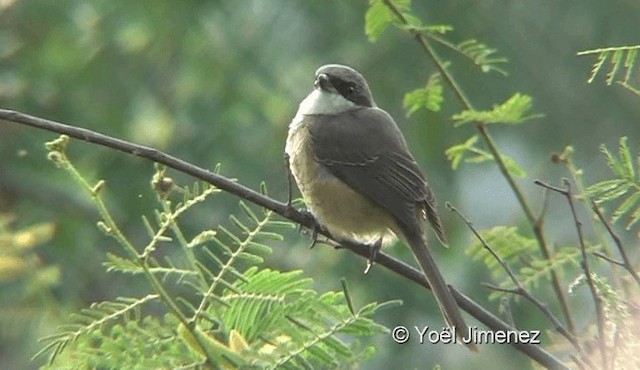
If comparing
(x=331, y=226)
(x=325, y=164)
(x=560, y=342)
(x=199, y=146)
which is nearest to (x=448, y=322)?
(x=560, y=342)

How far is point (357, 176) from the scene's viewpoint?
13.0 feet

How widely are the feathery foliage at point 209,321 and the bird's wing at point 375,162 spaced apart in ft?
4.57

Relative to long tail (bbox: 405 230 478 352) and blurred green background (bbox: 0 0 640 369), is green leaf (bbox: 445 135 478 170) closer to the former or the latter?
long tail (bbox: 405 230 478 352)

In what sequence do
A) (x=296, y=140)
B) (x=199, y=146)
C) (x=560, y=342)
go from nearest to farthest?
1. (x=560, y=342)
2. (x=296, y=140)
3. (x=199, y=146)

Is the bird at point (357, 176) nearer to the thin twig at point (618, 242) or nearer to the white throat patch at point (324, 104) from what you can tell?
the white throat patch at point (324, 104)

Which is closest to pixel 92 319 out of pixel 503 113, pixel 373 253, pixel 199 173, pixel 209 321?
pixel 209 321

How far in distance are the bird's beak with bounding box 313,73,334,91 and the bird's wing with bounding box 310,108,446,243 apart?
0.38 feet

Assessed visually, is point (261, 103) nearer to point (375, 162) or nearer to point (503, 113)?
point (375, 162)

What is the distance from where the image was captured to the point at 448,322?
2.92 metres

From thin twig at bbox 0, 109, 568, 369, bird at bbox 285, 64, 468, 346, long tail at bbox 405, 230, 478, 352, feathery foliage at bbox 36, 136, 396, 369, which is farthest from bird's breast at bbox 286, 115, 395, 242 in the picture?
feathery foliage at bbox 36, 136, 396, 369

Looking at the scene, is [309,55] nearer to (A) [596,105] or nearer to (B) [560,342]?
(A) [596,105]

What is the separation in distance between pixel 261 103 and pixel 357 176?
5.41 metres

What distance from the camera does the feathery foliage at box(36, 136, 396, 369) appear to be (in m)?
2.12

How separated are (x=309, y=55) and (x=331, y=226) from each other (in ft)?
19.6
